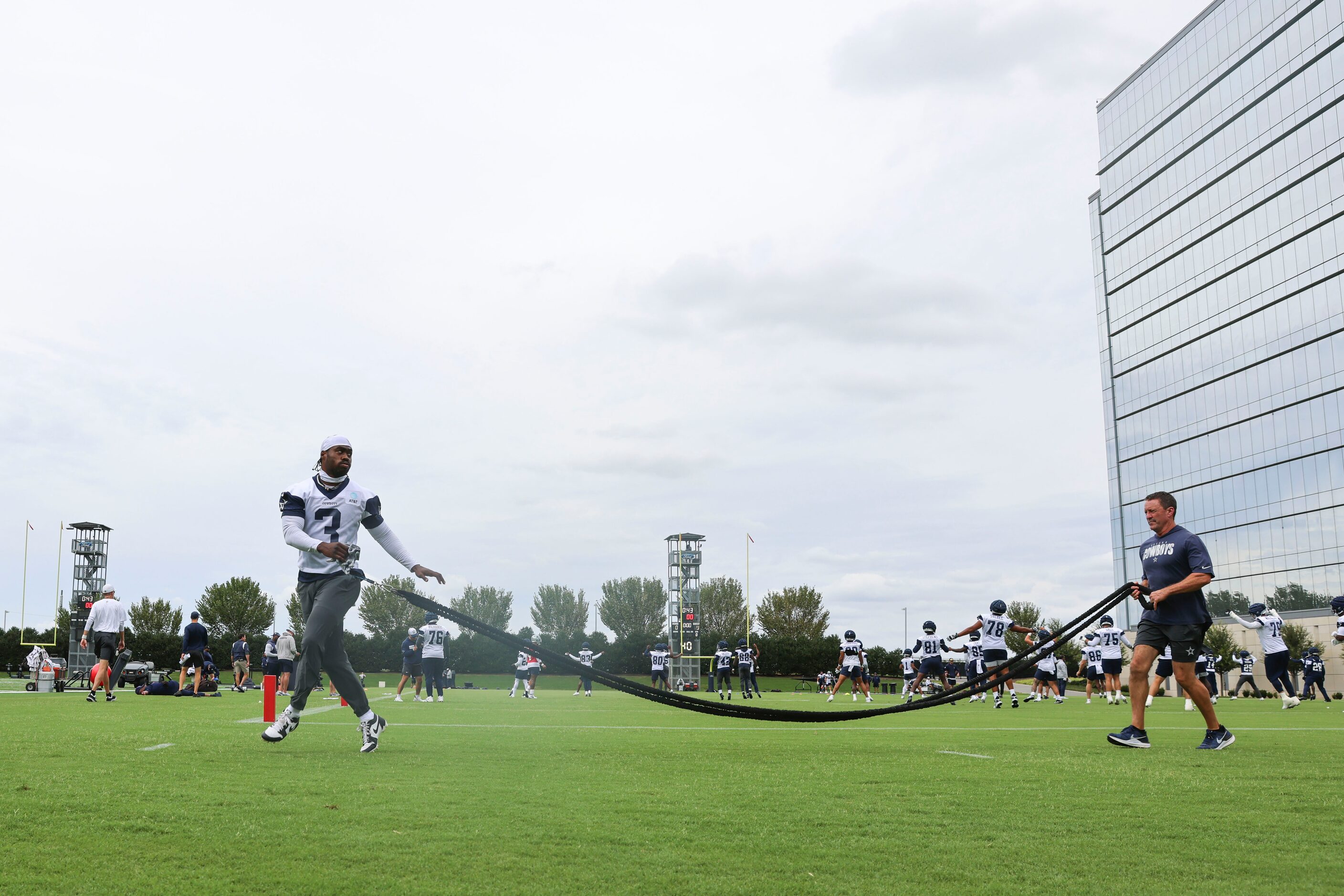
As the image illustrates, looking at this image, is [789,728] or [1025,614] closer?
[789,728]

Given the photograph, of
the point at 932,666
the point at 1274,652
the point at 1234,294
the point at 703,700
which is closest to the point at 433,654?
the point at 932,666

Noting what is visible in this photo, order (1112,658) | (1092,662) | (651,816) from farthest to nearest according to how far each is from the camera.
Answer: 1. (1092,662)
2. (1112,658)
3. (651,816)

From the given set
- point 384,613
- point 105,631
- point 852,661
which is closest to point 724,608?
point 384,613

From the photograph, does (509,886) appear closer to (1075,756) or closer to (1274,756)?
(1075,756)

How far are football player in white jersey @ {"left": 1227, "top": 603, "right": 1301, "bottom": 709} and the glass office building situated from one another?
164 ft

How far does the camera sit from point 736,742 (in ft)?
30.2

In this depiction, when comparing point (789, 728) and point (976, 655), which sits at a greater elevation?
point (976, 655)

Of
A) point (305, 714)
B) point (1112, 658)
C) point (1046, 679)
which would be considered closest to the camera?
point (305, 714)

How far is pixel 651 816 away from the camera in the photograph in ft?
15.3

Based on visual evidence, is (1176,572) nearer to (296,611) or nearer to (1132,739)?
(1132,739)

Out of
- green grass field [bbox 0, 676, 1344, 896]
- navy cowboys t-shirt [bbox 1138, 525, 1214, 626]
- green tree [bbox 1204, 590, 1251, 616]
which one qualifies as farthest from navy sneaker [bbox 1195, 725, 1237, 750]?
green tree [bbox 1204, 590, 1251, 616]

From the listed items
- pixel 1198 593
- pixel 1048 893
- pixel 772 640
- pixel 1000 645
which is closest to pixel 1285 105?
pixel 772 640

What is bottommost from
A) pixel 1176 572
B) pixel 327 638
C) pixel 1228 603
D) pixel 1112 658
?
pixel 1112 658

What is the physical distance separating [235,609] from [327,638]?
81.9 meters
